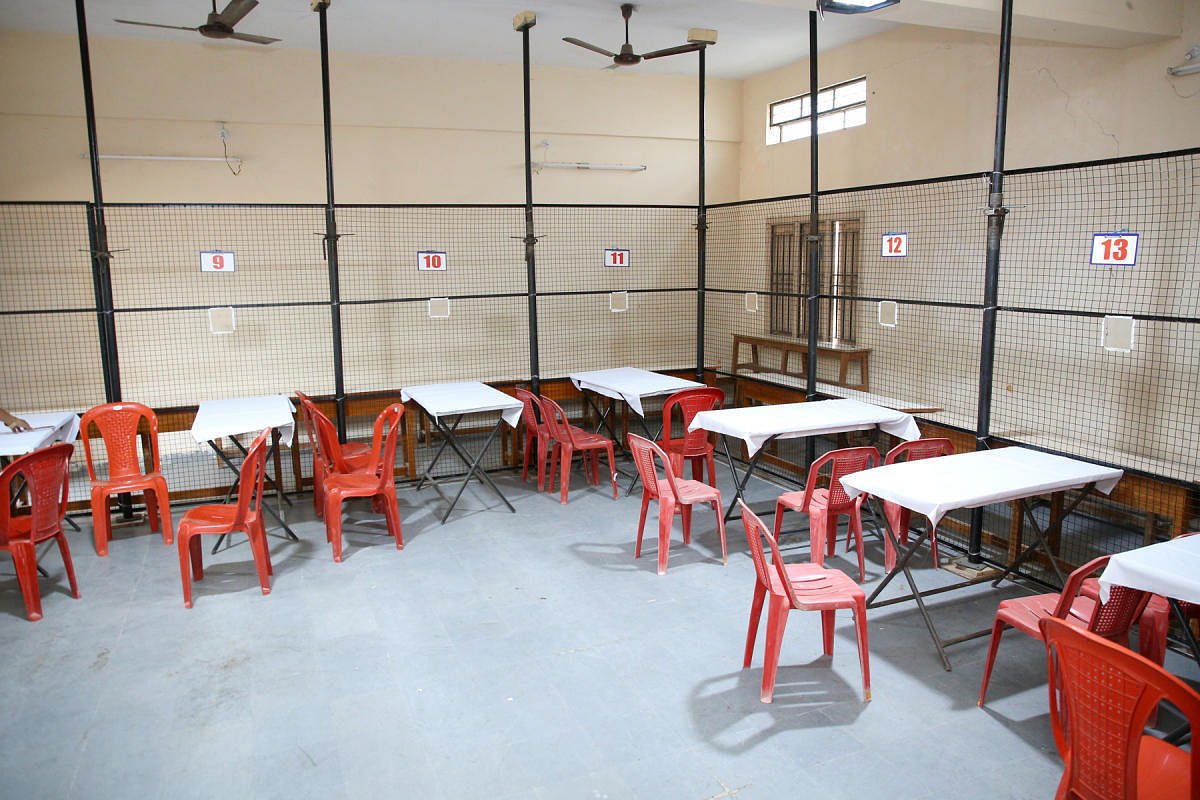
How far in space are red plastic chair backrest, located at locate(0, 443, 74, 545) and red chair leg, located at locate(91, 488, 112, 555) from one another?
515 millimetres

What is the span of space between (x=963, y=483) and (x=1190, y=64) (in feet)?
10.9

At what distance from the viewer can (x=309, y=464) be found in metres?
6.95

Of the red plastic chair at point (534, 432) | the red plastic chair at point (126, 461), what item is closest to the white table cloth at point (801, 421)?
the red plastic chair at point (534, 432)

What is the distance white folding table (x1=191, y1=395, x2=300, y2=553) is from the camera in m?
4.97

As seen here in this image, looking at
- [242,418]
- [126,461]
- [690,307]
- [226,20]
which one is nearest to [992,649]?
[242,418]

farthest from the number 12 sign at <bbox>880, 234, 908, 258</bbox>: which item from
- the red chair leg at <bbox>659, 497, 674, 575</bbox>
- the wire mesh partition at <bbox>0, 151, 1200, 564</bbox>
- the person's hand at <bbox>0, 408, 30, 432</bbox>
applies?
the person's hand at <bbox>0, 408, 30, 432</bbox>

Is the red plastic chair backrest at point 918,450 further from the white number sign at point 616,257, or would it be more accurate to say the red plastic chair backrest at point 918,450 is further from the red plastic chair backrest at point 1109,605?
the white number sign at point 616,257

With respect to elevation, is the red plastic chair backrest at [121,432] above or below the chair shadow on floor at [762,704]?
above

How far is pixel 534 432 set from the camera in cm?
654

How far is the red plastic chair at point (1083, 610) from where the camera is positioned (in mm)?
2820

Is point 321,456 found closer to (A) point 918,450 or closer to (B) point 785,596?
(B) point 785,596

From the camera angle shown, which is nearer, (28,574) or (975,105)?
(28,574)

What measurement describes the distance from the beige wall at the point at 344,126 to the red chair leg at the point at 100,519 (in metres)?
3.70

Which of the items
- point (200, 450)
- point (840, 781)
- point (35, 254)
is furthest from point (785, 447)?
point (35, 254)
